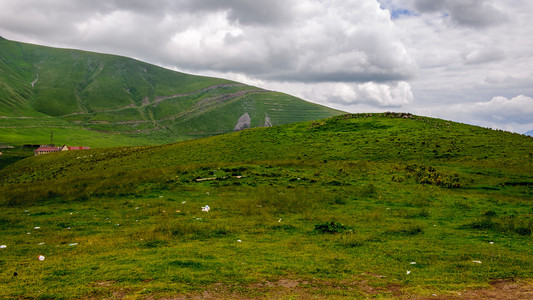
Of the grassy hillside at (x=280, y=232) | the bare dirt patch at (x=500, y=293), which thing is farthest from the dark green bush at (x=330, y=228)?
the bare dirt patch at (x=500, y=293)

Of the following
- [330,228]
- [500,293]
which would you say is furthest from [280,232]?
[500,293]

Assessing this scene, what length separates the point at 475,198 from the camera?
2105cm

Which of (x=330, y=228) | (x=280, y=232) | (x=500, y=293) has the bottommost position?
(x=280, y=232)

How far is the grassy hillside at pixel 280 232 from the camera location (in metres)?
8.20

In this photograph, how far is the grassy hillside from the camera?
8.20 meters

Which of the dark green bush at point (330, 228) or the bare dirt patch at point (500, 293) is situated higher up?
the bare dirt patch at point (500, 293)

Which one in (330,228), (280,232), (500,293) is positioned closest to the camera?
(500,293)

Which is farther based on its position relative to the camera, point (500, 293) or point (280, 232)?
point (280, 232)

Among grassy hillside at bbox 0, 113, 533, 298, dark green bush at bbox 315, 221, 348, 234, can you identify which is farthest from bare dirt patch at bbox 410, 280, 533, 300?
dark green bush at bbox 315, 221, 348, 234

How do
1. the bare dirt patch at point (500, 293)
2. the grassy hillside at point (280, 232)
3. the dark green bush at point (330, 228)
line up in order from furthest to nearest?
the dark green bush at point (330, 228)
the grassy hillside at point (280, 232)
the bare dirt patch at point (500, 293)

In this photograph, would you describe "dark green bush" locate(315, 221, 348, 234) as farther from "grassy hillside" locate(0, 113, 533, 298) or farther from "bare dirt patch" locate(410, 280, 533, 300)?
"bare dirt patch" locate(410, 280, 533, 300)

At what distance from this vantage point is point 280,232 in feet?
45.7

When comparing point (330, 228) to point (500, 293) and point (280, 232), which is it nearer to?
point (280, 232)

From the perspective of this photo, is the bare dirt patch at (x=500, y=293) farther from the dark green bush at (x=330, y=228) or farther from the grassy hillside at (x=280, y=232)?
the dark green bush at (x=330, y=228)
